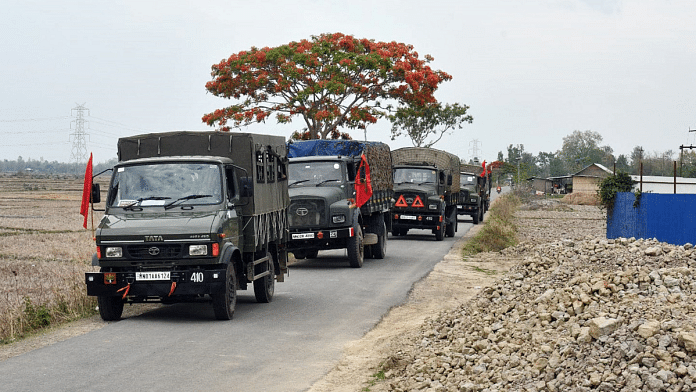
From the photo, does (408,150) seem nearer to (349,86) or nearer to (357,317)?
(349,86)

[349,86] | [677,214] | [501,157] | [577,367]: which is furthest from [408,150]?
[501,157]

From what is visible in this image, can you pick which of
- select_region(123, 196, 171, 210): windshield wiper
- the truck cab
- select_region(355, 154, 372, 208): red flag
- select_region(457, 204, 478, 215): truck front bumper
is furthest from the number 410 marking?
select_region(457, 204, 478, 215): truck front bumper

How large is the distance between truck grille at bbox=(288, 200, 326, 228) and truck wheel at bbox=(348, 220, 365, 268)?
34.3 inches

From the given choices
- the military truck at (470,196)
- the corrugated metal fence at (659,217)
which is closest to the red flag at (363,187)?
the corrugated metal fence at (659,217)

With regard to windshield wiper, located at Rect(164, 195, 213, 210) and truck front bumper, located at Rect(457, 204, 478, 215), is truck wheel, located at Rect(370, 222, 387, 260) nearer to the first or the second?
windshield wiper, located at Rect(164, 195, 213, 210)

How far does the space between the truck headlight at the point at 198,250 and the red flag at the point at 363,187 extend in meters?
8.95

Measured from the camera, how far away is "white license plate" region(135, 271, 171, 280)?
10992 mm

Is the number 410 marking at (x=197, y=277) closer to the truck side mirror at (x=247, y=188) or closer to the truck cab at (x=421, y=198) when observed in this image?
the truck side mirror at (x=247, y=188)

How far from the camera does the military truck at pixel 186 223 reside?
36.2 ft

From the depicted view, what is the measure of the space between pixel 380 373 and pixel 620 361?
279cm

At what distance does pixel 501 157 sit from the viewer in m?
147

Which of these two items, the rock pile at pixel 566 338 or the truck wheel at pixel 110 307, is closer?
the rock pile at pixel 566 338

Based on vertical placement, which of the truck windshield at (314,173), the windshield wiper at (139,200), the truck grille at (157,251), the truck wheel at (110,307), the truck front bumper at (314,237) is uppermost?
the truck windshield at (314,173)

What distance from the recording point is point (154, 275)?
11000 mm
